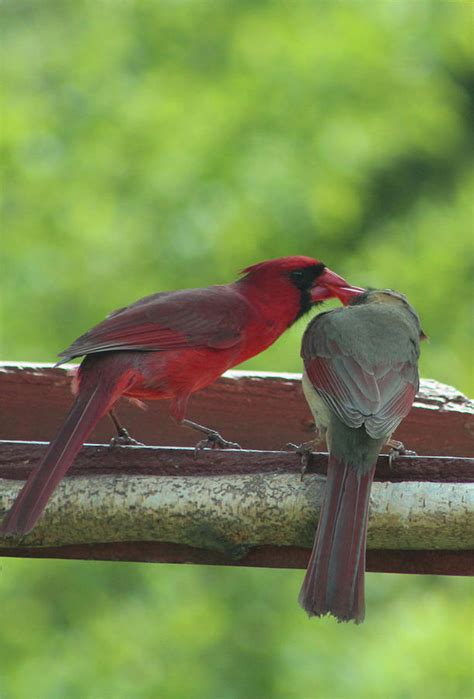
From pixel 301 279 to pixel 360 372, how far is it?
0.73 metres

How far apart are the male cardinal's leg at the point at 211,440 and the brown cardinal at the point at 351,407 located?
269mm

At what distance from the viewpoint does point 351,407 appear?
2547 mm

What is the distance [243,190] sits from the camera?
17.5 ft

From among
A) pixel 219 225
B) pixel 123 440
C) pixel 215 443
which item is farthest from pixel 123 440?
pixel 219 225

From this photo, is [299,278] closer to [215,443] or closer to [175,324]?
[175,324]

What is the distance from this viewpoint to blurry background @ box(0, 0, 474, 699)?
4824 millimetres

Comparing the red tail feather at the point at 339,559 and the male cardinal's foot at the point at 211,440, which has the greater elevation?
the red tail feather at the point at 339,559

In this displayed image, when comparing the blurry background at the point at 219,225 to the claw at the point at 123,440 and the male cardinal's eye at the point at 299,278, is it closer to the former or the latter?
the male cardinal's eye at the point at 299,278

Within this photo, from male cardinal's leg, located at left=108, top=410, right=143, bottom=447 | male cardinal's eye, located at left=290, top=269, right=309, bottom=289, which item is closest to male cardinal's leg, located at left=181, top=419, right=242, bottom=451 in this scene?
male cardinal's leg, located at left=108, top=410, right=143, bottom=447

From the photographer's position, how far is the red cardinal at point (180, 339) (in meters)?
2.55

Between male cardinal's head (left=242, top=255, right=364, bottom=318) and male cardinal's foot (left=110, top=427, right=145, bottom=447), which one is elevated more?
male cardinal's head (left=242, top=255, right=364, bottom=318)

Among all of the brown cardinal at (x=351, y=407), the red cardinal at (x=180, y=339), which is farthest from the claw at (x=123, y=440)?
the brown cardinal at (x=351, y=407)

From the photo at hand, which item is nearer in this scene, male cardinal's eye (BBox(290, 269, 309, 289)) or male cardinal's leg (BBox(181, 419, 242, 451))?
male cardinal's leg (BBox(181, 419, 242, 451))

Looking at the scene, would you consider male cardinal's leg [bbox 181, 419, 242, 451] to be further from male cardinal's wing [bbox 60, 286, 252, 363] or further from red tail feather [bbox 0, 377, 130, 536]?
red tail feather [bbox 0, 377, 130, 536]
